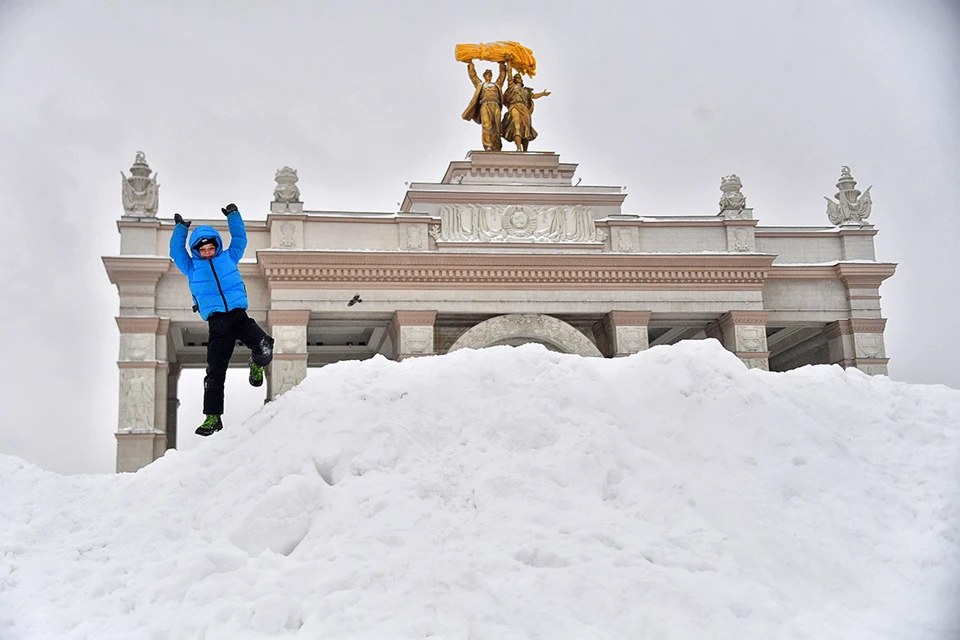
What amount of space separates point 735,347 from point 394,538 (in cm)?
1834

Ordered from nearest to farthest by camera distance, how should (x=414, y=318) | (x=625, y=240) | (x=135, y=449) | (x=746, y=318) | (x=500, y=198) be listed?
(x=135, y=449)
(x=414, y=318)
(x=746, y=318)
(x=625, y=240)
(x=500, y=198)

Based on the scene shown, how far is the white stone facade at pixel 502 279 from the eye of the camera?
23031 mm

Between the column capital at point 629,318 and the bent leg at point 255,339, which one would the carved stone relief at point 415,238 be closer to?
the column capital at point 629,318

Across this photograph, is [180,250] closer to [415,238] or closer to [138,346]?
[138,346]

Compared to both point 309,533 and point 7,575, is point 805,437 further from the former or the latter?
point 7,575

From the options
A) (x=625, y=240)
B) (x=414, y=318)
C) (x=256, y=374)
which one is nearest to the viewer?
(x=256, y=374)

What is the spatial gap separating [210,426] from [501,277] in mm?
14115

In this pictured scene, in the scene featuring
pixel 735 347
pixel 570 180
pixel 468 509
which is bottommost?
pixel 468 509

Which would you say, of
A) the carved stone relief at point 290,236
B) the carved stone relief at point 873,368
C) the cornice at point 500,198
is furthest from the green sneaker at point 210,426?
the carved stone relief at point 873,368

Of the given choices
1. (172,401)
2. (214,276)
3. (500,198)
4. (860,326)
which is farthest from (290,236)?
(860,326)

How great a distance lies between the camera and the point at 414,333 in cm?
2320

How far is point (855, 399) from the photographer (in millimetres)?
10062

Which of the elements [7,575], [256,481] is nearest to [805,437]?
[256,481]

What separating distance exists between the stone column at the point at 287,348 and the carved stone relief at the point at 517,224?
4015mm
